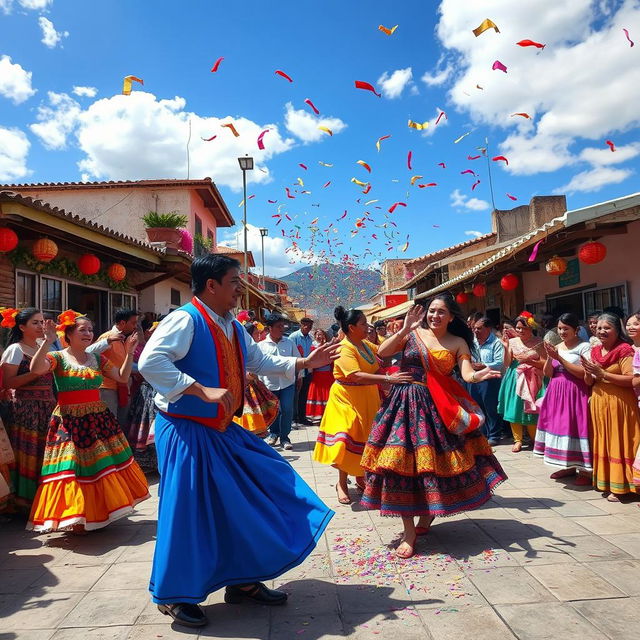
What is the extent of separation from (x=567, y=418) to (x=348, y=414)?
227 centimetres

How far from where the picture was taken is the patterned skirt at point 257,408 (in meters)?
6.95

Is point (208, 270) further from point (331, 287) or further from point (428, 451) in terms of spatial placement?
point (331, 287)

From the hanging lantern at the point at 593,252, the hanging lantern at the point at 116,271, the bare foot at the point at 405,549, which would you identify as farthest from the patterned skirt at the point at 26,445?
the hanging lantern at the point at 593,252

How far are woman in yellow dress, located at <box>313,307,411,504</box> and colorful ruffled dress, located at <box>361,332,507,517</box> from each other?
3.13ft

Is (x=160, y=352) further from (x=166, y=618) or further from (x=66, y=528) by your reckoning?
(x=66, y=528)

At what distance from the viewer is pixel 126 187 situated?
18.7 m

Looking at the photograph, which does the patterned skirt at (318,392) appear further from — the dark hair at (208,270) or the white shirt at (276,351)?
the dark hair at (208,270)

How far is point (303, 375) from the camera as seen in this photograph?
11.0m

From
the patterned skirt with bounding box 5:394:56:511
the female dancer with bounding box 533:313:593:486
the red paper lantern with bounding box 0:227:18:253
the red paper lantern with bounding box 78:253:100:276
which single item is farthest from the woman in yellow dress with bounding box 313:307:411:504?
the red paper lantern with bounding box 78:253:100:276

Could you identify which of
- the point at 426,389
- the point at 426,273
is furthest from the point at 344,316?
the point at 426,273

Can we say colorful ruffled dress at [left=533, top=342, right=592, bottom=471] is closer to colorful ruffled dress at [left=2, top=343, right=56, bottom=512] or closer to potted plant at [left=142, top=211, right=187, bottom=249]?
colorful ruffled dress at [left=2, top=343, right=56, bottom=512]

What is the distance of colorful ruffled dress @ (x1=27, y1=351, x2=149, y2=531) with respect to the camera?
4289 mm

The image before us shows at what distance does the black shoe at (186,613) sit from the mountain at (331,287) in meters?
13.5

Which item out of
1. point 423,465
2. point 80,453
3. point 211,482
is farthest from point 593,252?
point 80,453
